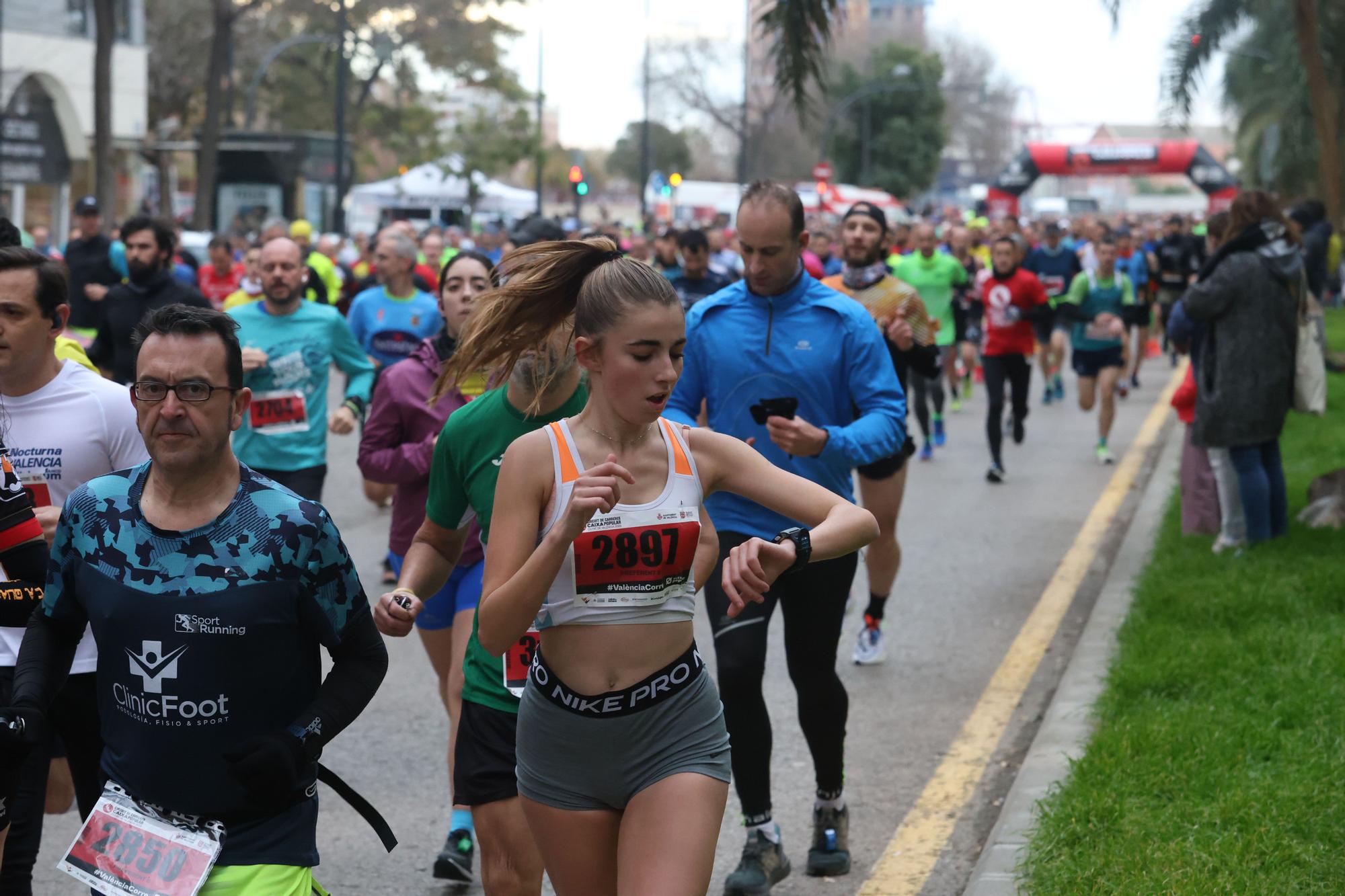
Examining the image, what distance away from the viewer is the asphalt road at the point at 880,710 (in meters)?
5.20

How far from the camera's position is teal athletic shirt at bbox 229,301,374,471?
292 inches

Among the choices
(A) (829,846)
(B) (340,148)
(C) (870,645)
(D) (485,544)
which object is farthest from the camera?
(B) (340,148)

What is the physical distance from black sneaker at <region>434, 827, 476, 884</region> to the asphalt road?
1.6 inches

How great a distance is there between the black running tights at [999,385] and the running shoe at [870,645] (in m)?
5.34

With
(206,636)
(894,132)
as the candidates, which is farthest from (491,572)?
(894,132)

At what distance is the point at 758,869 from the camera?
4.69 m

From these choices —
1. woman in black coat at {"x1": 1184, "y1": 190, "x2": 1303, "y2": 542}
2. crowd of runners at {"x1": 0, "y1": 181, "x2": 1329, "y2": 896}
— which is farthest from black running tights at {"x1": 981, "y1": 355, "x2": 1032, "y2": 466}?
crowd of runners at {"x1": 0, "y1": 181, "x2": 1329, "y2": 896}

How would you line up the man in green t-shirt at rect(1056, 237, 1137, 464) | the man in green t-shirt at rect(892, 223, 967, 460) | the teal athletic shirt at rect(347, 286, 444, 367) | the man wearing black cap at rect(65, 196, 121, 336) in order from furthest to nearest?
the man in green t-shirt at rect(1056, 237, 1137, 464), the man in green t-shirt at rect(892, 223, 967, 460), the man wearing black cap at rect(65, 196, 121, 336), the teal athletic shirt at rect(347, 286, 444, 367)

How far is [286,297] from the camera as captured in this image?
7.46 meters

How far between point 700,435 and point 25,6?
3798 cm

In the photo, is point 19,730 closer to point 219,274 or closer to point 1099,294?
point 219,274

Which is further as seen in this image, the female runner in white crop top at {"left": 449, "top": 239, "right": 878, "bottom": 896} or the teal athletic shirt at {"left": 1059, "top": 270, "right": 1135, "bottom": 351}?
the teal athletic shirt at {"left": 1059, "top": 270, "right": 1135, "bottom": 351}

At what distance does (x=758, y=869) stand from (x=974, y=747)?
184 cm

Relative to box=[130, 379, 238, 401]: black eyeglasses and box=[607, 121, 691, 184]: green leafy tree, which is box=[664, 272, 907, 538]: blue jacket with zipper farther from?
box=[607, 121, 691, 184]: green leafy tree
